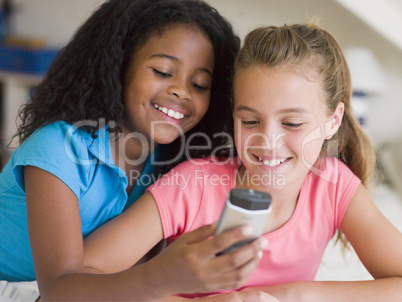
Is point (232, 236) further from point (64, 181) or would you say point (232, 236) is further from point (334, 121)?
point (334, 121)

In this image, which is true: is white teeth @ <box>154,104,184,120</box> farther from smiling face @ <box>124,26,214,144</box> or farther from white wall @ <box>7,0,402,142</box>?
white wall @ <box>7,0,402,142</box>

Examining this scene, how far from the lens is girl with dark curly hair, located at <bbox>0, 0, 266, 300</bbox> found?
83 cm

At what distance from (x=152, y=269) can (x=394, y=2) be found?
1788mm

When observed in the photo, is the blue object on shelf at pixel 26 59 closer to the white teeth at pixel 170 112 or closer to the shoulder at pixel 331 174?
the white teeth at pixel 170 112

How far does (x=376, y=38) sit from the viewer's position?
242 centimetres

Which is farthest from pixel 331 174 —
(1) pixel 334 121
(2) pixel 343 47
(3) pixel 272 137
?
(2) pixel 343 47

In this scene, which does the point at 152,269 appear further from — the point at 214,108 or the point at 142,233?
the point at 214,108

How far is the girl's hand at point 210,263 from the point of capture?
1.74ft

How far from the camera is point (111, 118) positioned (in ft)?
3.31

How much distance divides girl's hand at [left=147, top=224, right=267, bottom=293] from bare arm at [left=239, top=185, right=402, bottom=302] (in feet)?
1.08

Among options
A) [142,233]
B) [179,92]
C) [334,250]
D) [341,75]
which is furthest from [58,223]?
[334,250]

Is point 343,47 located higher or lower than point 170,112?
higher

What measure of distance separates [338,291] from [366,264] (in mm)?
128

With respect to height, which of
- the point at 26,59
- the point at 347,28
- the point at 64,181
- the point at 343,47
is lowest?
the point at 26,59
